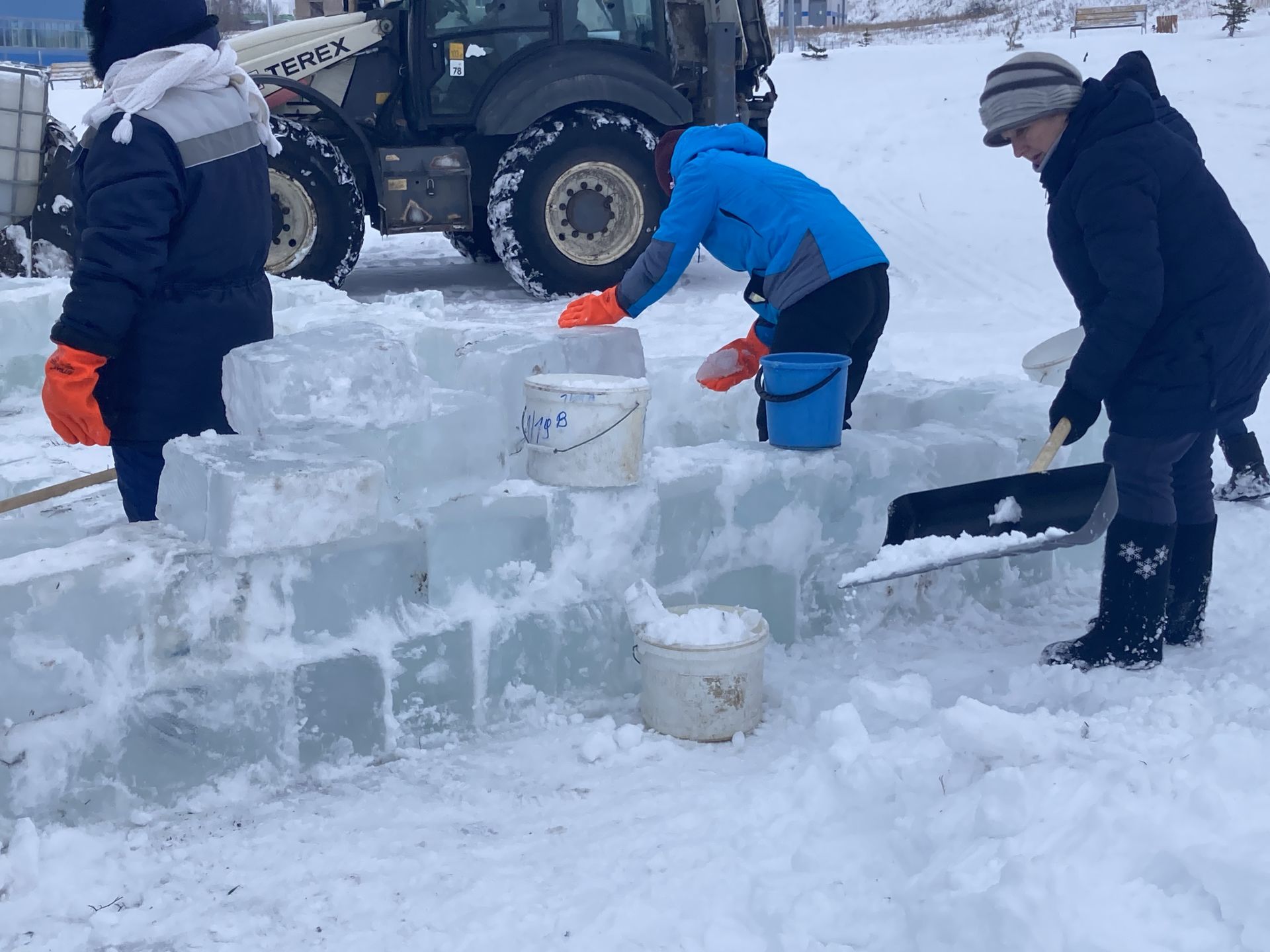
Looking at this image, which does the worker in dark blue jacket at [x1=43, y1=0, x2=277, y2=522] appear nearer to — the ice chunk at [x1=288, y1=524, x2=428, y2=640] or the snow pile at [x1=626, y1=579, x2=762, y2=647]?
the ice chunk at [x1=288, y1=524, x2=428, y2=640]

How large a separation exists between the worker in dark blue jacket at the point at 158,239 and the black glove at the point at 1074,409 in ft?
5.97

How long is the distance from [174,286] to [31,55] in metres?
37.6

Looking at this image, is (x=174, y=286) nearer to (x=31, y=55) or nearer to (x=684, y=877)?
(x=684, y=877)

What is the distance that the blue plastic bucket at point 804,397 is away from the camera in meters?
3.15

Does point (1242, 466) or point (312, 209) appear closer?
point (1242, 466)

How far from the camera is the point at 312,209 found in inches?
291

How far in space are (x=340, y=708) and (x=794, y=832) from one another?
0.99 meters

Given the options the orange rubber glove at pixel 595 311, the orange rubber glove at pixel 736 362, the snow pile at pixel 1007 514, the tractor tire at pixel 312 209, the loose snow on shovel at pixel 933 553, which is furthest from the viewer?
the tractor tire at pixel 312 209

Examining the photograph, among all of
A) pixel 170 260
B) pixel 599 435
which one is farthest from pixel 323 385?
pixel 599 435

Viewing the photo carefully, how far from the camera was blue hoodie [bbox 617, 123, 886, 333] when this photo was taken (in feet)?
11.3

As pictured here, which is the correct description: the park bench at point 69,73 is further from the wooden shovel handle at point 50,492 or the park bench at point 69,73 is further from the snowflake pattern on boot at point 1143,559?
the snowflake pattern on boot at point 1143,559

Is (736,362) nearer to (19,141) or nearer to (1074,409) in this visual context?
(1074,409)

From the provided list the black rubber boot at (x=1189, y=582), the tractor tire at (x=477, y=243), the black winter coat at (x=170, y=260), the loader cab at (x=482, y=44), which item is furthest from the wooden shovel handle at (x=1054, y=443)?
the tractor tire at (x=477, y=243)

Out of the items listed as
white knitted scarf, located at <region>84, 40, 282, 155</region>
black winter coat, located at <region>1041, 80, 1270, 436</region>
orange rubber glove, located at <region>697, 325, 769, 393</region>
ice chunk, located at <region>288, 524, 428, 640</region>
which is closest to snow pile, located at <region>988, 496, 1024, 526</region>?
black winter coat, located at <region>1041, 80, 1270, 436</region>
